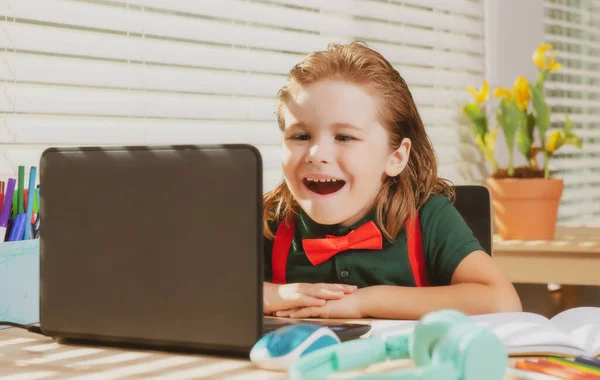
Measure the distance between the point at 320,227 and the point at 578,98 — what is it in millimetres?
2061

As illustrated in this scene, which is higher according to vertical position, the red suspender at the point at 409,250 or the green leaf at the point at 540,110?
the green leaf at the point at 540,110

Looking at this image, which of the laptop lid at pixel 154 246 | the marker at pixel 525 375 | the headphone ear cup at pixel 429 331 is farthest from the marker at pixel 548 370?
the laptop lid at pixel 154 246

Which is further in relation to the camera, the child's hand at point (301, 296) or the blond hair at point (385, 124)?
the blond hair at point (385, 124)

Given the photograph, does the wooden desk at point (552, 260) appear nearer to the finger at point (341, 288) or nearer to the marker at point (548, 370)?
the finger at point (341, 288)

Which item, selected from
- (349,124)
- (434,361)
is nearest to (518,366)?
(434,361)

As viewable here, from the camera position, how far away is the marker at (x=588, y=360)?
691 millimetres

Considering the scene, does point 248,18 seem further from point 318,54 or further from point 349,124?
point 349,124

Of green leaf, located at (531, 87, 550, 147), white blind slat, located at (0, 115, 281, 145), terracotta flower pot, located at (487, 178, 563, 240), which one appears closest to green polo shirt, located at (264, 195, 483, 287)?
white blind slat, located at (0, 115, 281, 145)

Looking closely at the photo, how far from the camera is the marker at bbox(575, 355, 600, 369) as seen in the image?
691mm

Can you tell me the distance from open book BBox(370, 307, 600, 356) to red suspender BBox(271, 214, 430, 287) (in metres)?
0.36

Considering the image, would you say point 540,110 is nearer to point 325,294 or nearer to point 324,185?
point 324,185

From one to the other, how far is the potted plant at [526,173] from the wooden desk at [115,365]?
169 centimetres

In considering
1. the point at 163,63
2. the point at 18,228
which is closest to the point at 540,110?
the point at 163,63

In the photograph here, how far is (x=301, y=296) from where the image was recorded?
3.41 feet
